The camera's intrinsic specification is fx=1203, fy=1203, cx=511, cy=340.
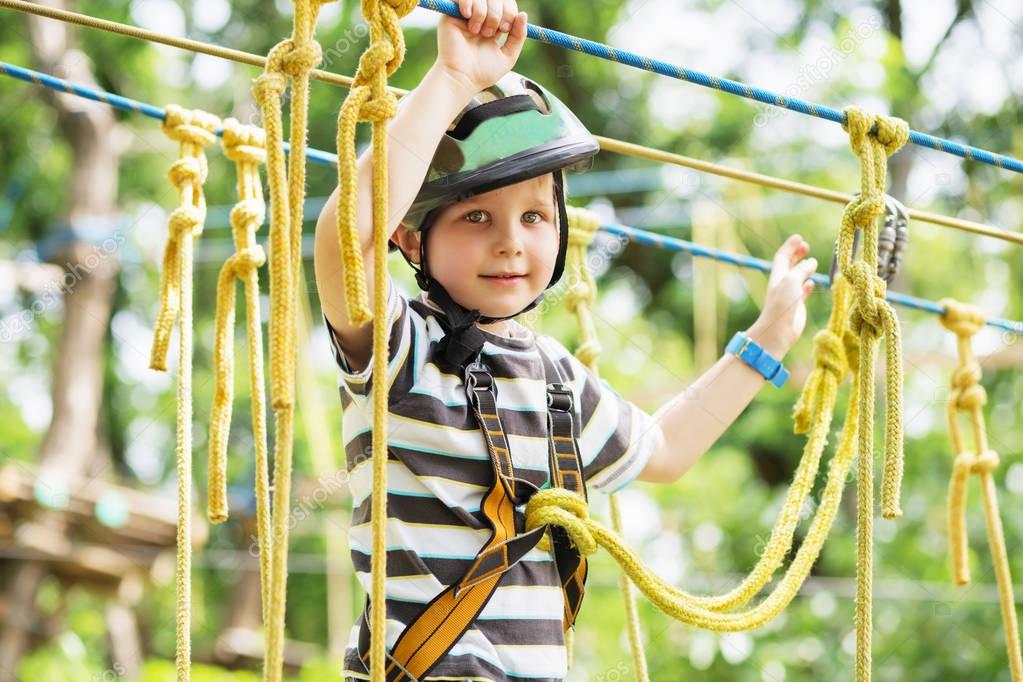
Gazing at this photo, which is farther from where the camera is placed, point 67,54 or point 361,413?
point 67,54

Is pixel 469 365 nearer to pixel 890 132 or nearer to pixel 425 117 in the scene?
pixel 425 117

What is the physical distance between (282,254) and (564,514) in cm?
51

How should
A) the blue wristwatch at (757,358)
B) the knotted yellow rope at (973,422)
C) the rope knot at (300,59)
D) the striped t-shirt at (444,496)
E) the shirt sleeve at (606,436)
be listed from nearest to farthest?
the rope knot at (300,59), the striped t-shirt at (444,496), the shirt sleeve at (606,436), the blue wristwatch at (757,358), the knotted yellow rope at (973,422)

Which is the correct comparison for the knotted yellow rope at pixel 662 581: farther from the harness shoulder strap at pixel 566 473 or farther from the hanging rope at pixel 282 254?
the hanging rope at pixel 282 254

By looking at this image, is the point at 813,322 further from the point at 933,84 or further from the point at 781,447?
the point at 933,84

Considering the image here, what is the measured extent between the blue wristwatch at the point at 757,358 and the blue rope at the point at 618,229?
23cm

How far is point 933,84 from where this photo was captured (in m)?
6.53

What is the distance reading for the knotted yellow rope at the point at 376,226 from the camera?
107 cm

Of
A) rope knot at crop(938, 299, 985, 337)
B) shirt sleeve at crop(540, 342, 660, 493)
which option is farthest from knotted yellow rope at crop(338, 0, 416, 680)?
rope knot at crop(938, 299, 985, 337)

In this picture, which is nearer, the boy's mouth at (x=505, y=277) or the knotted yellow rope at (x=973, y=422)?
the boy's mouth at (x=505, y=277)

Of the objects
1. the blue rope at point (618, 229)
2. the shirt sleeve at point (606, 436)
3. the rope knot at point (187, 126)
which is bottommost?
the shirt sleeve at point (606, 436)

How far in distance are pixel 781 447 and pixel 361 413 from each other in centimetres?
594

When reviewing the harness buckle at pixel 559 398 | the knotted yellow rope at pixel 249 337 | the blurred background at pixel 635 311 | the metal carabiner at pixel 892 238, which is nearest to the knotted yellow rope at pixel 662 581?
the harness buckle at pixel 559 398

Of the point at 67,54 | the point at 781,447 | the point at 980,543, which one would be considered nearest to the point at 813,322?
the point at 781,447
